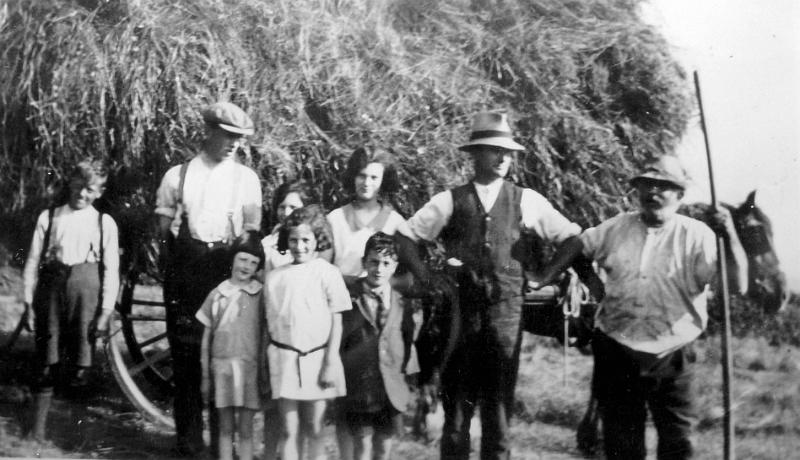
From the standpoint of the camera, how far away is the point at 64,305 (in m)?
4.13

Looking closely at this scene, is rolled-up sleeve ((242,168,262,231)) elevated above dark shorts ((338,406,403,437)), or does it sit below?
above

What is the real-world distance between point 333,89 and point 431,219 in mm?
796

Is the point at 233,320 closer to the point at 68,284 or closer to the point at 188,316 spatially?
the point at 188,316

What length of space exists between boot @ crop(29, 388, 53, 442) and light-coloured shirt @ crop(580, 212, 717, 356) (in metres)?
2.76

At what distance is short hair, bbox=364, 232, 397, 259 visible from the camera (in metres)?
3.70

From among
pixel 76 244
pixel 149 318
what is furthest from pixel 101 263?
pixel 149 318

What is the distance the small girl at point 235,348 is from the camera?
370 cm

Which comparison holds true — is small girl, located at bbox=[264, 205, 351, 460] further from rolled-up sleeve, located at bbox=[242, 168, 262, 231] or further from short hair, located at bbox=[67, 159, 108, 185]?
short hair, located at bbox=[67, 159, 108, 185]

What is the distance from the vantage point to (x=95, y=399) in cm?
432

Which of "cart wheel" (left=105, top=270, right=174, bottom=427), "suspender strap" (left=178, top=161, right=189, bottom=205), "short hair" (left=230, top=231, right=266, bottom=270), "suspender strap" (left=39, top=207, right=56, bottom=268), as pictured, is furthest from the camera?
"cart wheel" (left=105, top=270, right=174, bottom=427)

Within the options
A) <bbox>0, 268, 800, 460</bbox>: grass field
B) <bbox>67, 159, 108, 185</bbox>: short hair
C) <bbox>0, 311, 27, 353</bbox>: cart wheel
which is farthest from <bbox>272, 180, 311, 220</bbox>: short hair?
<bbox>0, 311, 27, 353</bbox>: cart wheel

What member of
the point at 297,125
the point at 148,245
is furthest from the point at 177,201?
the point at 297,125

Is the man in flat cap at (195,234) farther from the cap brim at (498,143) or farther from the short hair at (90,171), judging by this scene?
the cap brim at (498,143)

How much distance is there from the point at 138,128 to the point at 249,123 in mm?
505
